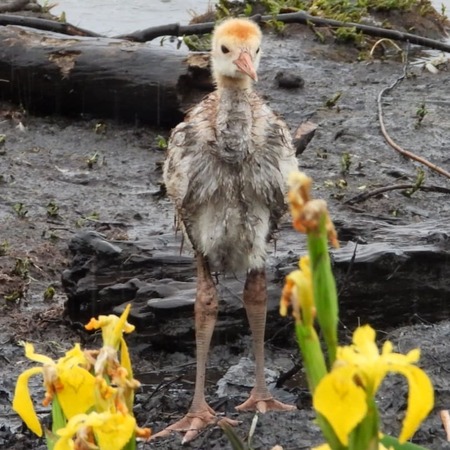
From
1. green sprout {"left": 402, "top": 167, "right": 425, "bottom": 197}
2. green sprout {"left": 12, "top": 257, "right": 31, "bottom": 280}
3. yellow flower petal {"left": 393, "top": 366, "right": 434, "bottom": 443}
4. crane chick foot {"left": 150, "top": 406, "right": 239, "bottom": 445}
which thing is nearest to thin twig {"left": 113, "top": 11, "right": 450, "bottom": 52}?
green sprout {"left": 402, "top": 167, "right": 425, "bottom": 197}

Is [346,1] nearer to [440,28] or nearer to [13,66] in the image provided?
[440,28]

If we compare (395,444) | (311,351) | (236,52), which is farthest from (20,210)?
(311,351)

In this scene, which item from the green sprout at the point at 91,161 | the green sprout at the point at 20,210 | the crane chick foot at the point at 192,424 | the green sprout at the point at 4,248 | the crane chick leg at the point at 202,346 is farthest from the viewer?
the green sprout at the point at 91,161

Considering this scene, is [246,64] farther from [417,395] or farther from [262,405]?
[417,395]

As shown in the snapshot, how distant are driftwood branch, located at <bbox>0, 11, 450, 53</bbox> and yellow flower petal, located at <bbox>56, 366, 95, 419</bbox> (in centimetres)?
852

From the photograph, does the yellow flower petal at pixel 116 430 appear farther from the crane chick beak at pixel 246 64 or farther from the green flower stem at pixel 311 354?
the crane chick beak at pixel 246 64

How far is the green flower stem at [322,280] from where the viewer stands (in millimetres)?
1413

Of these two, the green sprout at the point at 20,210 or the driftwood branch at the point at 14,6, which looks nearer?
the green sprout at the point at 20,210

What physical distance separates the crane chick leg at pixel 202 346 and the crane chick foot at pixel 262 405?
0.56 feet

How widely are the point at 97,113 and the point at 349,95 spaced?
7.95 feet

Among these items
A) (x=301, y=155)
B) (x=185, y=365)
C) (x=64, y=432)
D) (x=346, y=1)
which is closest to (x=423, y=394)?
(x=64, y=432)

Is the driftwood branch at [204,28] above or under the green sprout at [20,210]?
above

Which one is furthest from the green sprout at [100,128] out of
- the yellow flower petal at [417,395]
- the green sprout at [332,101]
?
the yellow flower petal at [417,395]

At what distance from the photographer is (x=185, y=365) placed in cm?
593
